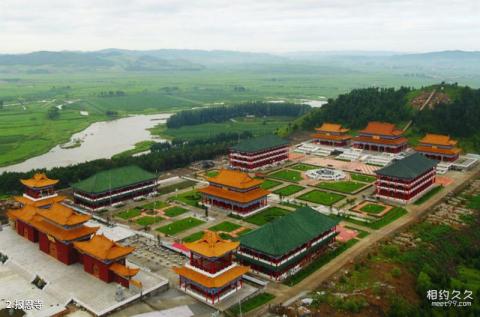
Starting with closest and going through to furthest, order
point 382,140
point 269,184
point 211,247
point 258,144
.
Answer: point 211,247
point 269,184
point 258,144
point 382,140

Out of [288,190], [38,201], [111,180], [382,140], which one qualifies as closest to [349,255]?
[288,190]

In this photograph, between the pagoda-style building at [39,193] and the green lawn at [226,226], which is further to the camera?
the pagoda-style building at [39,193]

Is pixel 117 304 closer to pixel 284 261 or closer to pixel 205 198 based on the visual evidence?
pixel 284 261

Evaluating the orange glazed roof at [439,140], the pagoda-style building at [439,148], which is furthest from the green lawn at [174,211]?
the orange glazed roof at [439,140]

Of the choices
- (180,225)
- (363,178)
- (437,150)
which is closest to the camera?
(180,225)

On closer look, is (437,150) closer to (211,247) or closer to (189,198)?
(189,198)

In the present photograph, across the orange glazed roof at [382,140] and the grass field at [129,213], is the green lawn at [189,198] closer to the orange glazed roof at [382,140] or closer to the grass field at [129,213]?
the grass field at [129,213]

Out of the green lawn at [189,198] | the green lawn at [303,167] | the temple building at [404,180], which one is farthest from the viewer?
the green lawn at [303,167]
